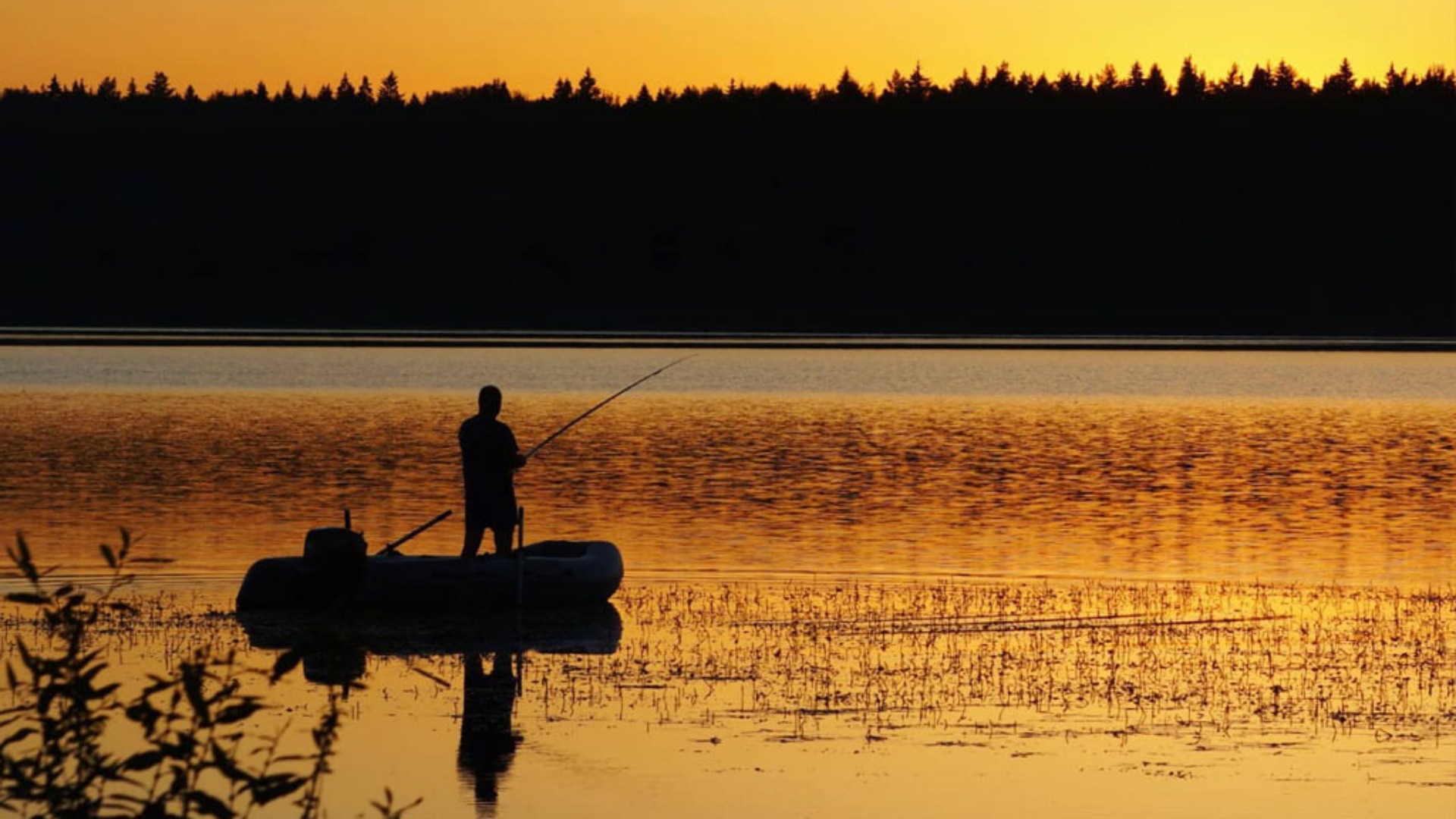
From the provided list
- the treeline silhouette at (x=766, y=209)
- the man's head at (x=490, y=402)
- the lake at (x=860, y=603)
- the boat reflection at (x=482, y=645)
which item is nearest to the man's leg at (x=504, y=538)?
the boat reflection at (x=482, y=645)

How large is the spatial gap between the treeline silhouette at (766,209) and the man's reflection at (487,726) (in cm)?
Result: 11675

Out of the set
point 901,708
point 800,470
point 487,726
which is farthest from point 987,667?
point 800,470

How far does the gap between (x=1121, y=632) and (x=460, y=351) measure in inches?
3248

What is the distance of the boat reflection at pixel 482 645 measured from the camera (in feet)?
41.8

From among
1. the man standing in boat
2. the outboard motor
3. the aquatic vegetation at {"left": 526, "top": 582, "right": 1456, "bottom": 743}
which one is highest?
the man standing in boat

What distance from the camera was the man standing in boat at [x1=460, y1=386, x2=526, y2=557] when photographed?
17.6m

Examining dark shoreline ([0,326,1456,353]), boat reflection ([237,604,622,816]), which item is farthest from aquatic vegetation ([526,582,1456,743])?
dark shoreline ([0,326,1456,353])

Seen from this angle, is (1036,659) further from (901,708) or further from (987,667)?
(901,708)

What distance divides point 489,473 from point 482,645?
1821 mm

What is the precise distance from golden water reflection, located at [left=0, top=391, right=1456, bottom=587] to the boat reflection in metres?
3.52

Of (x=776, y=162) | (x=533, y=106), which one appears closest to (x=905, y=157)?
(x=776, y=162)

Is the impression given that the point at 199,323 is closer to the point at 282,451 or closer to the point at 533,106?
the point at 533,106

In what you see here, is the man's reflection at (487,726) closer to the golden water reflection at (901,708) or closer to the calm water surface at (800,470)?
the golden water reflection at (901,708)

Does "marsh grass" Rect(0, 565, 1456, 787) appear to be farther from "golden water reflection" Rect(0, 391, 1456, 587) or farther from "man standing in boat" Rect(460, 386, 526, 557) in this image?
Result: "golden water reflection" Rect(0, 391, 1456, 587)
